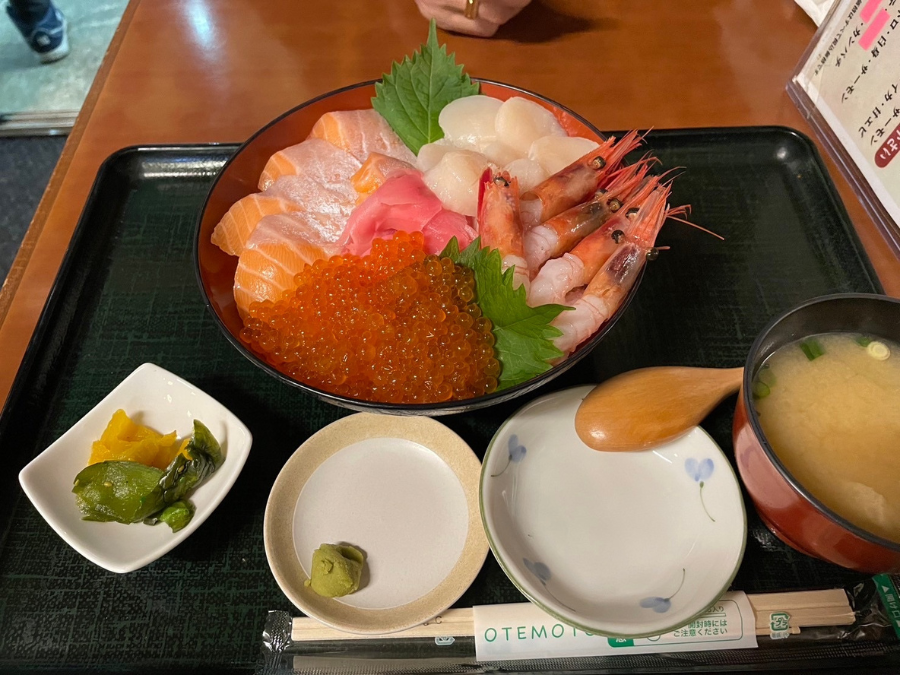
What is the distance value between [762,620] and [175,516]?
921mm

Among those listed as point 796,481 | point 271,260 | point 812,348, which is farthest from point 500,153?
point 796,481

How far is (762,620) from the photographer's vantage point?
90 cm

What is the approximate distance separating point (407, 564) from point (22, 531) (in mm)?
675

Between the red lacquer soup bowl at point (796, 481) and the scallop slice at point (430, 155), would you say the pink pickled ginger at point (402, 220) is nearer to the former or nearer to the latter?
the scallop slice at point (430, 155)

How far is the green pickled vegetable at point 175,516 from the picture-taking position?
0.94 metres

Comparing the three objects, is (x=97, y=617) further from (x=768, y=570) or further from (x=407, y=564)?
(x=768, y=570)

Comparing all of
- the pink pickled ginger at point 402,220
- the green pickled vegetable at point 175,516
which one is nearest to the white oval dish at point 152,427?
the green pickled vegetable at point 175,516

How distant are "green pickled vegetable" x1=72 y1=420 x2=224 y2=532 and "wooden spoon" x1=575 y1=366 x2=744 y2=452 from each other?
2.17 feet

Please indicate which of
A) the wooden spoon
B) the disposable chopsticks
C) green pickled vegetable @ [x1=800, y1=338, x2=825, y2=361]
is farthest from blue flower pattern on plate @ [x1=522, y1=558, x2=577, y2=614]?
green pickled vegetable @ [x1=800, y1=338, x2=825, y2=361]

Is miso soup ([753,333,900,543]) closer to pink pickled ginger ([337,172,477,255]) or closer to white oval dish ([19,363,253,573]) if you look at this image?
pink pickled ginger ([337,172,477,255])

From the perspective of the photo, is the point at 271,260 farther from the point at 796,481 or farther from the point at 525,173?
the point at 796,481

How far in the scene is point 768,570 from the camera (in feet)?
3.15

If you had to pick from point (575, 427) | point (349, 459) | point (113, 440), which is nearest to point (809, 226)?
point (575, 427)

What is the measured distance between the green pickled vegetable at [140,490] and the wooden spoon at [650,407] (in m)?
0.66
